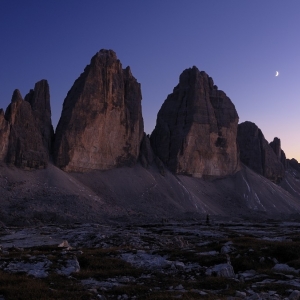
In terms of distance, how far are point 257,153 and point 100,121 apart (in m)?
72.8

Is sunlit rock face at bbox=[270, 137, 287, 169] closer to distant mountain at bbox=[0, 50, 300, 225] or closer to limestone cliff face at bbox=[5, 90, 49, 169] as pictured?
distant mountain at bbox=[0, 50, 300, 225]

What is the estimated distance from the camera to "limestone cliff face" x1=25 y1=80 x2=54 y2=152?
99562 millimetres

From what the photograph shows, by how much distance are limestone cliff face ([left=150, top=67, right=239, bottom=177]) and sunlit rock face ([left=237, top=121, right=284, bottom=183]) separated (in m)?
18.6

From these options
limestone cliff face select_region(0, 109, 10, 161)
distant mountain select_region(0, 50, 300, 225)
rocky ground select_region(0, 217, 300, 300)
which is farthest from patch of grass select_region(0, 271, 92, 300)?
limestone cliff face select_region(0, 109, 10, 161)

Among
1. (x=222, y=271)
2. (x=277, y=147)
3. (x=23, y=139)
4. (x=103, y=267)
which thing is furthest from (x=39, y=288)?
(x=277, y=147)

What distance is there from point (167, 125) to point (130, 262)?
109325 mm

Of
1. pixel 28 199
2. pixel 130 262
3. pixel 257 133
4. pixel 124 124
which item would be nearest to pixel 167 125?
pixel 124 124

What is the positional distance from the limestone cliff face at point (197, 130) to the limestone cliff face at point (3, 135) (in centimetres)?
4863

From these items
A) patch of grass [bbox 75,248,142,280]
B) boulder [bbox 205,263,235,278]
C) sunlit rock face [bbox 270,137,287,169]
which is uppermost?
sunlit rock face [bbox 270,137,287,169]

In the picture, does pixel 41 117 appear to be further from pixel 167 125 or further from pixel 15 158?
pixel 167 125

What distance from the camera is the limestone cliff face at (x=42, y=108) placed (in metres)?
99.6

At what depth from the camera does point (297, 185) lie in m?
163

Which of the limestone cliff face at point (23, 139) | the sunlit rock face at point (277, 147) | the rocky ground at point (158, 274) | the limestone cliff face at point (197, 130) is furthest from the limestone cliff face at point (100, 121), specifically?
the sunlit rock face at point (277, 147)

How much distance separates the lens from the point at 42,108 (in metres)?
103
